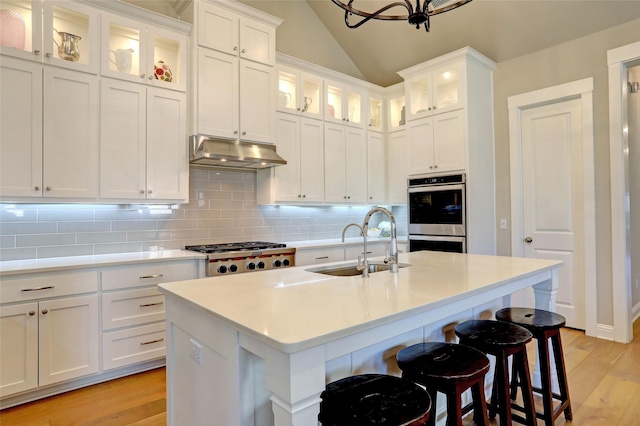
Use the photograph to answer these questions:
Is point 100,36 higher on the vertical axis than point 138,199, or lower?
higher

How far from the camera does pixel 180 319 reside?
63.9 inches

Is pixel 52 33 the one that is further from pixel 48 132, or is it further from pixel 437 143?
pixel 437 143

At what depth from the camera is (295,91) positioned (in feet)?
13.5

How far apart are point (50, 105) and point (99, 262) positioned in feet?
3.88

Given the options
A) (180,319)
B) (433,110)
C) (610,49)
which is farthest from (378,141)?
(180,319)

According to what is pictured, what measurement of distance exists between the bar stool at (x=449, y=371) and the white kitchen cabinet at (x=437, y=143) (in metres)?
2.77

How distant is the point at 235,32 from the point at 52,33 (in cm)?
146

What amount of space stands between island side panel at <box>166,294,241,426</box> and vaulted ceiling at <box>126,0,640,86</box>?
305 centimetres

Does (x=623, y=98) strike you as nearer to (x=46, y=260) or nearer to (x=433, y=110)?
(x=433, y=110)

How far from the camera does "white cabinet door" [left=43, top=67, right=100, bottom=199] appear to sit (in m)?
2.64

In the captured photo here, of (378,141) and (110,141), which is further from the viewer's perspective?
(378,141)

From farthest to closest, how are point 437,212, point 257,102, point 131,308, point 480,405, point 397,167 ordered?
1. point 397,167
2. point 437,212
3. point 257,102
4. point 131,308
5. point 480,405

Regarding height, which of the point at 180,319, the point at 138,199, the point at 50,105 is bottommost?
the point at 180,319

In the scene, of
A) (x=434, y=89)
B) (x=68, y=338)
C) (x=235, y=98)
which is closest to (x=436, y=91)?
(x=434, y=89)
